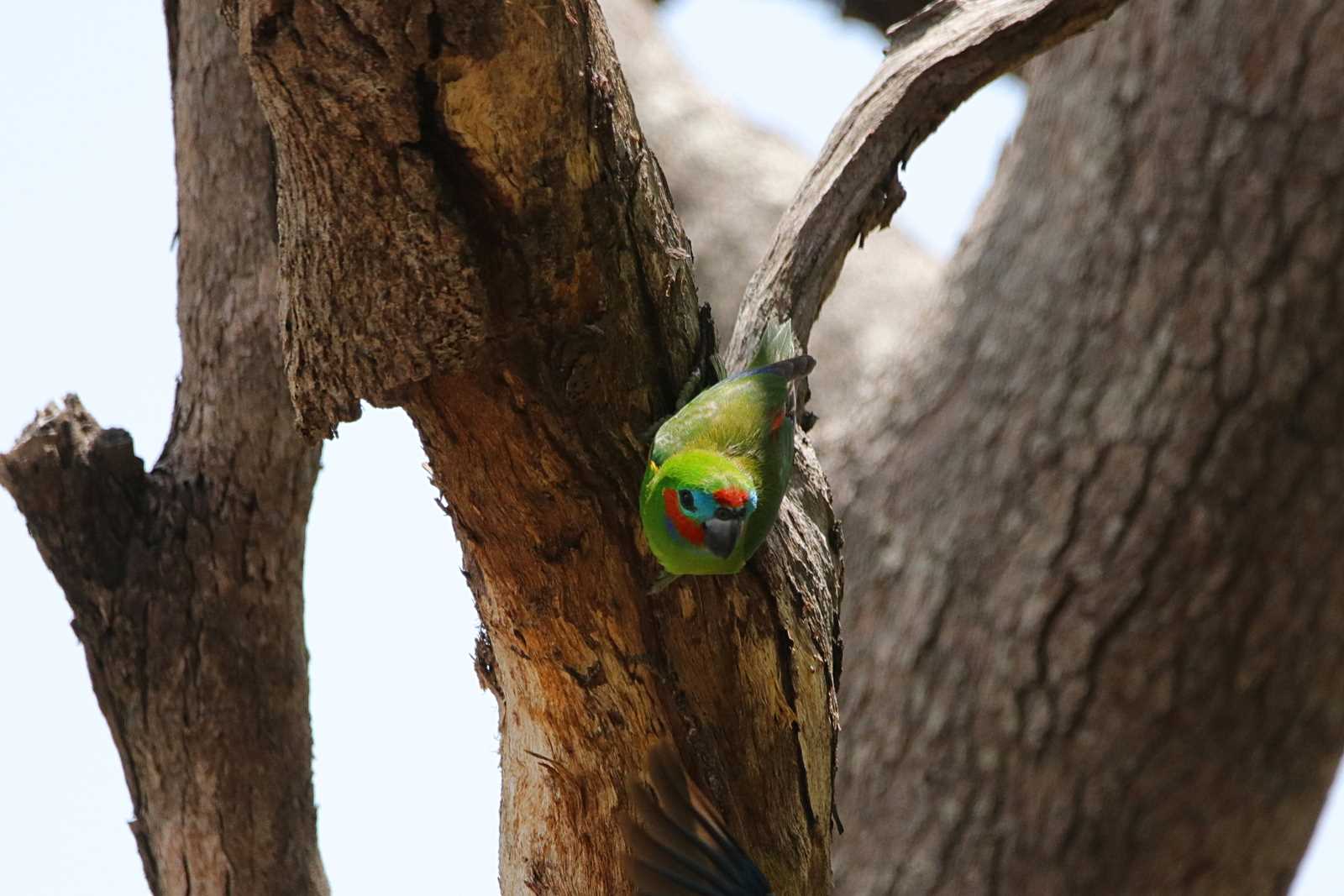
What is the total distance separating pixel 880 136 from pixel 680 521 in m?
1.38

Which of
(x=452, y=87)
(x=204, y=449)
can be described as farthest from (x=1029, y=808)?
(x=452, y=87)

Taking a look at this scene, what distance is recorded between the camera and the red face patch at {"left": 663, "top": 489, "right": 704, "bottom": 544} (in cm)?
231

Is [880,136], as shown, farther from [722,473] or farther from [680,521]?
[680,521]

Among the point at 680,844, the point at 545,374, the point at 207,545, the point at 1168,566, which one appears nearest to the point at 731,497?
the point at 545,374

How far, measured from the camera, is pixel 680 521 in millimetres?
2344

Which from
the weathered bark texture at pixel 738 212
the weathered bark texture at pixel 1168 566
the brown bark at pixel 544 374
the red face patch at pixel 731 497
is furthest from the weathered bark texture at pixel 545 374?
the weathered bark texture at pixel 738 212

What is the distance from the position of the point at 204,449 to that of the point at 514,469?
59.8 inches

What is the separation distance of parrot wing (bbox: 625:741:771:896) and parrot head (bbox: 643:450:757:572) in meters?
0.47

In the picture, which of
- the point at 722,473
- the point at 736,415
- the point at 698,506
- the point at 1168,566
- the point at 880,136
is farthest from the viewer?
the point at 1168,566

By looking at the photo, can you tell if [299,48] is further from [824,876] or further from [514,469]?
[824,876]

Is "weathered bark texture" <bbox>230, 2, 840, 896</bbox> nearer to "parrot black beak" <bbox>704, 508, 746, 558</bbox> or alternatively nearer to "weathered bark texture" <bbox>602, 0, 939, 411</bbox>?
"parrot black beak" <bbox>704, 508, 746, 558</bbox>

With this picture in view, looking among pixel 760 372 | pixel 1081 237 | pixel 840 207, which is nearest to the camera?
pixel 760 372

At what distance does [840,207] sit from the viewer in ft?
10.5

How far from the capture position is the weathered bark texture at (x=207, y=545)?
333 cm
